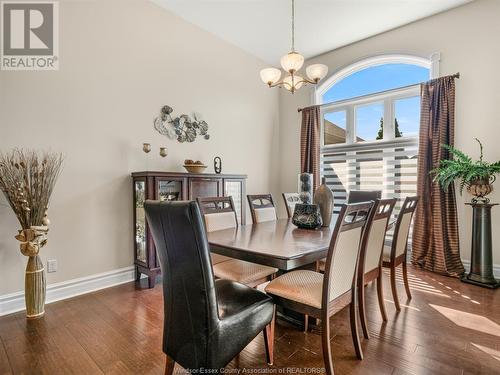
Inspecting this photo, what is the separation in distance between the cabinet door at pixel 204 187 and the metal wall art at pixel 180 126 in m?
0.68

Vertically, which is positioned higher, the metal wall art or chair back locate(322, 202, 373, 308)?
the metal wall art

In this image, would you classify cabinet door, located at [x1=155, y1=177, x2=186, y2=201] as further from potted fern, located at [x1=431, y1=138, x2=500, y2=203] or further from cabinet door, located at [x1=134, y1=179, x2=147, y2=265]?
potted fern, located at [x1=431, y1=138, x2=500, y2=203]

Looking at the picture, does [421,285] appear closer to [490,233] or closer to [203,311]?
[490,233]

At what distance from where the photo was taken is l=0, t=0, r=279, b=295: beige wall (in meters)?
2.51

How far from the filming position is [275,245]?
176 cm

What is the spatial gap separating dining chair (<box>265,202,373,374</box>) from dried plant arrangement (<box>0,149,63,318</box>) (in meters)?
1.99

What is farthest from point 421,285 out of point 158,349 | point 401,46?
point 401,46

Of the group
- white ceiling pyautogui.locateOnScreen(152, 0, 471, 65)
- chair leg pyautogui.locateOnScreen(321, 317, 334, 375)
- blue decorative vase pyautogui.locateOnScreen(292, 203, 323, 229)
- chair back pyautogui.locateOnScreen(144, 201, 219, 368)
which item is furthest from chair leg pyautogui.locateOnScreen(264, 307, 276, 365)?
white ceiling pyautogui.locateOnScreen(152, 0, 471, 65)

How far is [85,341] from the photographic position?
6.40 ft

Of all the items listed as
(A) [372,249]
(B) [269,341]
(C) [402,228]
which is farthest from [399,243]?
(B) [269,341]

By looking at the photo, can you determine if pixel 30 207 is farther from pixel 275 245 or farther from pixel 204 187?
pixel 275 245

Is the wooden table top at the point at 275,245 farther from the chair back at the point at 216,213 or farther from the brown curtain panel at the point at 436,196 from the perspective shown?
the brown curtain panel at the point at 436,196

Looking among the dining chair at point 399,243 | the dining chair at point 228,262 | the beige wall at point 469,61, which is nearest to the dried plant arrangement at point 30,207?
the dining chair at point 228,262

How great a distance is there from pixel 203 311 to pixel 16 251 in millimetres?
2236
